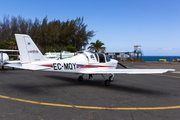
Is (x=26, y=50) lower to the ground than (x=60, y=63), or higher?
higher

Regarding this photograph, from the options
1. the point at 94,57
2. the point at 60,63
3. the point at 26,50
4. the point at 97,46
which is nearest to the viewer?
the point at 26,50

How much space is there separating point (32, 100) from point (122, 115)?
3.86 m

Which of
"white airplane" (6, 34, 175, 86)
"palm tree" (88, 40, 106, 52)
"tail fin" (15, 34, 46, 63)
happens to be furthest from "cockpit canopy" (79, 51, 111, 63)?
"palm tree" (88, 40, 106, 52)

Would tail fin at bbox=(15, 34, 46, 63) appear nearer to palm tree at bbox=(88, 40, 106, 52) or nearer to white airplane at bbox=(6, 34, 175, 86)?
white airplane at bbox=(6, 34, 175, 86)

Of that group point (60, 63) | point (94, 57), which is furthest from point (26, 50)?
point (94, 57)

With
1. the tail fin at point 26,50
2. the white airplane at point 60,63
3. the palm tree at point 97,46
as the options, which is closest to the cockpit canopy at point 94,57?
the white airplane at point 60,63

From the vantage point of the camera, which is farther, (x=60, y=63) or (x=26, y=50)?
(x=60, y=63)

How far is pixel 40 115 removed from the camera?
4.64 meters

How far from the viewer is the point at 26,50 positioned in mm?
8125

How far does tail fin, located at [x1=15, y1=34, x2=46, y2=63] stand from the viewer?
794cm

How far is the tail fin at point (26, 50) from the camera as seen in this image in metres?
7.94

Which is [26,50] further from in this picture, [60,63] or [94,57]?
[94,57]

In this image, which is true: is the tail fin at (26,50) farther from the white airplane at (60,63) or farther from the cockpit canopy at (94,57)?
the cockpit canopy at (94,57)

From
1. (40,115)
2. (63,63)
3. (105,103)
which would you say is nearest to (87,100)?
(105,103)
